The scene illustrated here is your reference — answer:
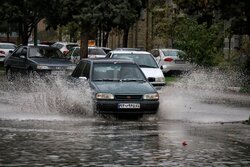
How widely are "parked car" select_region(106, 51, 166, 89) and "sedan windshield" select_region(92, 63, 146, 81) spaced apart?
5235 millimetres

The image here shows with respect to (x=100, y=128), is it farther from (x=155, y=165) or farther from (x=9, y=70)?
(x=9, y=70)

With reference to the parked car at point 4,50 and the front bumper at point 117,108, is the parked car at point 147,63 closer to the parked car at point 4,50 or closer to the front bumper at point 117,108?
the front bumper at point 117,108

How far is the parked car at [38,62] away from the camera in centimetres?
2933

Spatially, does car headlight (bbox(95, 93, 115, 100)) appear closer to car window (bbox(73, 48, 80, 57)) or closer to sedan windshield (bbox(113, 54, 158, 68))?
sedan windshield (bbox(113, 54, 158, 68))

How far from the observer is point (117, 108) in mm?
17266

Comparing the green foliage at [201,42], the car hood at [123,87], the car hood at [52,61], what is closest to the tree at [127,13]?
the green foliage at [201,42]

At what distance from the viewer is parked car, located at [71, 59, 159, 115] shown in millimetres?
17281

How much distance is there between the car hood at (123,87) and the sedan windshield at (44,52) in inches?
533

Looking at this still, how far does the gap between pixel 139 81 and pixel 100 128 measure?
333 cm

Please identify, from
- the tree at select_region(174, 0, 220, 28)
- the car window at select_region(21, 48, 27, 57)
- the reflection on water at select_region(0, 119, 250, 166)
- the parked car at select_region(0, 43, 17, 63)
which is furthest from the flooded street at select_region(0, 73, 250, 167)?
the parked car at select_region(0, 43, 17, 63)

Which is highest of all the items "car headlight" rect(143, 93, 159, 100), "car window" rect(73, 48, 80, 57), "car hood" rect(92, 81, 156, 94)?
"car hood" rect(92, 81, 156, 94)

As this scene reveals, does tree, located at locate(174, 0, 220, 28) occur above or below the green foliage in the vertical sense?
above

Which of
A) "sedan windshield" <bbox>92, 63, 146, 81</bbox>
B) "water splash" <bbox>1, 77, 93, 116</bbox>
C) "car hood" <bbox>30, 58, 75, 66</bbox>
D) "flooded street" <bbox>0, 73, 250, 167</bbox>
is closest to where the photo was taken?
"flooded street" <bbox>0, 73, 250, 167</bbox>

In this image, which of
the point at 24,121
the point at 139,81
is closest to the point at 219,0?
the point at 139,81
